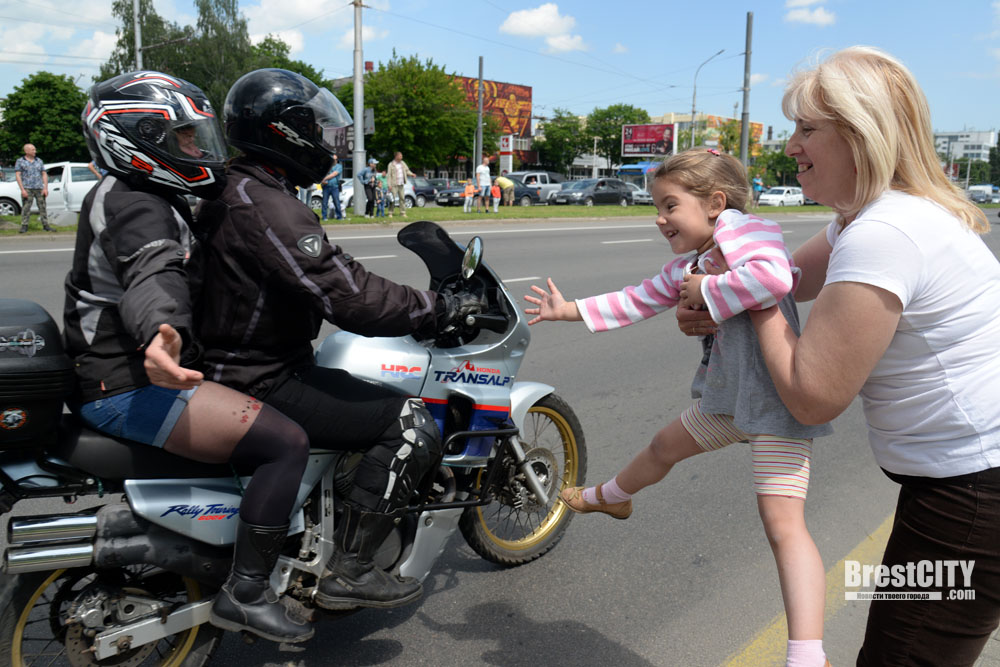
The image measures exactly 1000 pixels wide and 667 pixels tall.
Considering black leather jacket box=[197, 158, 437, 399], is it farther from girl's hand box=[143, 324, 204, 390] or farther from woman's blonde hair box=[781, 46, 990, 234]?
woman's blonde hair box=[781, 46, 990, 234]

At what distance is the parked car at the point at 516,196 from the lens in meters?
35.8

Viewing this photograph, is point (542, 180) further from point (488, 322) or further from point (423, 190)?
point (488, 322)

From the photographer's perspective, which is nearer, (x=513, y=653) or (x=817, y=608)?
(x=817, y=608)

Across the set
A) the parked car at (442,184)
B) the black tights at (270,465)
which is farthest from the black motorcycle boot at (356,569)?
the parked car at (442,184)

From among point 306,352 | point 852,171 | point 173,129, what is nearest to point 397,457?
point 306,352

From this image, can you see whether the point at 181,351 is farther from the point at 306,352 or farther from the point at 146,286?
the point at 306,352

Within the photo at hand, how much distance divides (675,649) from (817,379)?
4.85ft

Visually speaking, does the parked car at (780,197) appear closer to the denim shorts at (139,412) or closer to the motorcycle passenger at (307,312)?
the motorcycle passenger at (307,312)

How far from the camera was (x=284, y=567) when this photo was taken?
A: 255 centimetres

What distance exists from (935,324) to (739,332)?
1.72 feet

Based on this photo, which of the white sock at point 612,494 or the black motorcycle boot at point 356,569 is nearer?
the black motorcycle boot at point 356,569

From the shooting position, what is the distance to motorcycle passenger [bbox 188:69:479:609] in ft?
7.65

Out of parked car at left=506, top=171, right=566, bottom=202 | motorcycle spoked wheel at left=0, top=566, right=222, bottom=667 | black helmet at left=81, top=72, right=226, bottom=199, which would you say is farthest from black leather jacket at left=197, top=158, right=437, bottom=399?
parked car at left=506, top=171, right=566, bottom=202

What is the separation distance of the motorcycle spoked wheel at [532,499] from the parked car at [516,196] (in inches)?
1279
